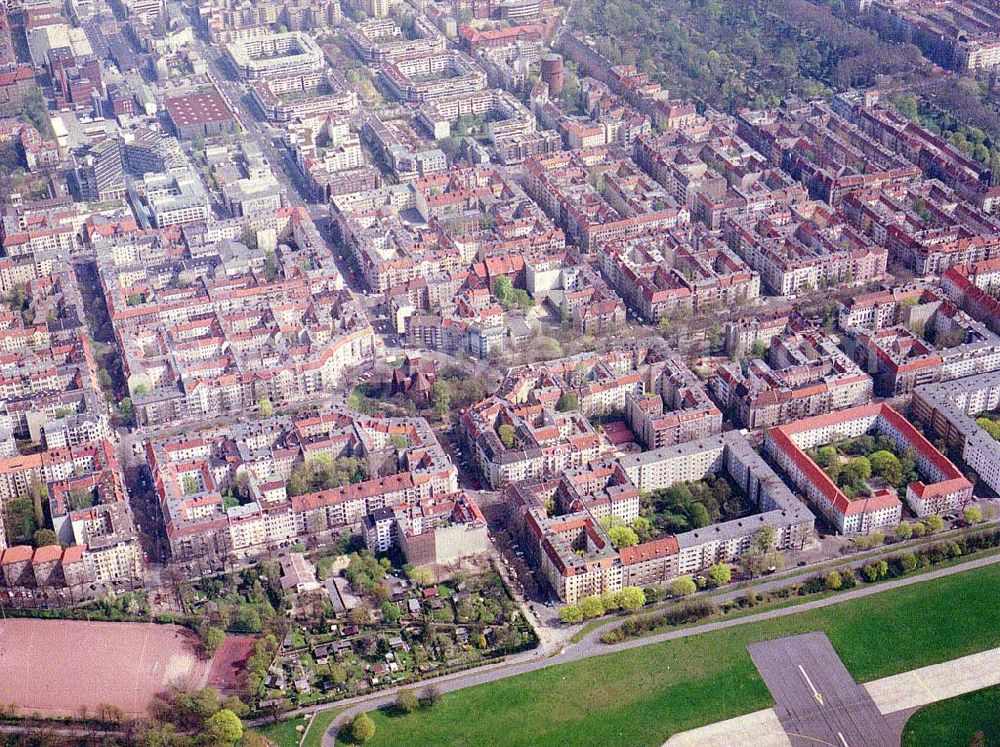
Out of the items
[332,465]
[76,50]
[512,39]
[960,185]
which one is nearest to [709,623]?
[332,465]

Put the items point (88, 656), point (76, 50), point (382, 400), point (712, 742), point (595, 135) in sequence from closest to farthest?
point (712, 742)
point (88, 656)
point (382, 400)
point (595, 135)
point (76, 50)

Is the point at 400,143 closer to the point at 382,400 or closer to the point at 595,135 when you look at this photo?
the point at 595,135

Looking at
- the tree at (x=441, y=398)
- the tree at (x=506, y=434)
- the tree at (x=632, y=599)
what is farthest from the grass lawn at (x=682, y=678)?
the tree at (x=441, y=398)

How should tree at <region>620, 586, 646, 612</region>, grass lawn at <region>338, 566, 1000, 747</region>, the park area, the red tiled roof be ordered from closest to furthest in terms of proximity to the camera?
grass lawn at <region>338, 566, 1000, 747</region> < tree at <region>620, 586, 646, 612</region> < the red tiled roof < the park area

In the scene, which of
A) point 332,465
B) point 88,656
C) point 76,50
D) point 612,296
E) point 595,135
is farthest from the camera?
point 76,50

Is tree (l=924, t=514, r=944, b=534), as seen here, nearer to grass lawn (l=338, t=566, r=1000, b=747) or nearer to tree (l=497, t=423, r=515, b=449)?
grass lawn (l=338, t=566, r=1000, b=747)

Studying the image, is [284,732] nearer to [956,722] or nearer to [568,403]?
[568,403]

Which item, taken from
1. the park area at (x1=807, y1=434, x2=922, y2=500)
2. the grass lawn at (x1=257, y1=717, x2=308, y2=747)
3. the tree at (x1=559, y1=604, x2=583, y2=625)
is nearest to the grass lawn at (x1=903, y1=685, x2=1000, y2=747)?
the park area at (x1=807, y1=434, x2=922, y2=500)
